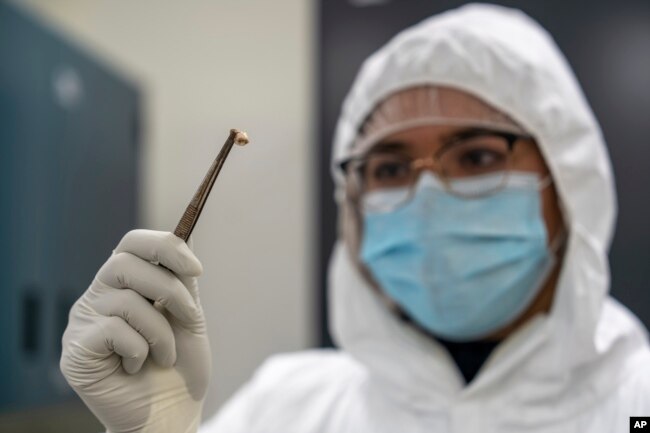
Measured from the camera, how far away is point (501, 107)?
109 cm

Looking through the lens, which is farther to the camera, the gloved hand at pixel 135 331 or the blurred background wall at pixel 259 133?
the blurred background wall at pixel 259 133

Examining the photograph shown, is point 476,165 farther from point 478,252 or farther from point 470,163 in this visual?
point 478,252

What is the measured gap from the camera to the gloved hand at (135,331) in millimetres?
611

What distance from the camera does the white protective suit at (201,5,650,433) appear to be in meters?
1.00

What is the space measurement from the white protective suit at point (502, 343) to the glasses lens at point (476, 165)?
6cm

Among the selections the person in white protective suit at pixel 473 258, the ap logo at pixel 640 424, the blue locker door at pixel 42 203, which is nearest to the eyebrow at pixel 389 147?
the person in white protective suit at pixel 473 258

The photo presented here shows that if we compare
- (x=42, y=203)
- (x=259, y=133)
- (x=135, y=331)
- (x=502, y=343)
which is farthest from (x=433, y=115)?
(x=42, y=203)

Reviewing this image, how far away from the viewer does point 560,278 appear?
106 cm

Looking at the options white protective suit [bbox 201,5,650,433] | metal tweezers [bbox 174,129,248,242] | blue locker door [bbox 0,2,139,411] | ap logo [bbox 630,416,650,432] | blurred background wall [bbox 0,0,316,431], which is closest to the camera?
metal tweezers [bbox 174,129,248,242]

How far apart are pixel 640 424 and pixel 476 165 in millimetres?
459

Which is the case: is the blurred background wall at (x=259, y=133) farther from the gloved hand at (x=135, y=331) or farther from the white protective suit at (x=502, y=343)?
the gloved hand at (x=135, y=331)

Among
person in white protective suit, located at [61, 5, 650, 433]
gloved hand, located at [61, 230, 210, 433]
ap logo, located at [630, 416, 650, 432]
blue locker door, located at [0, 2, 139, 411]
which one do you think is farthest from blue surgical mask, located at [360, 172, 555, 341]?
blue locker door, located at [0, 2, 139, 411]

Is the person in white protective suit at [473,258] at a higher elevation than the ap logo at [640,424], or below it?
higher

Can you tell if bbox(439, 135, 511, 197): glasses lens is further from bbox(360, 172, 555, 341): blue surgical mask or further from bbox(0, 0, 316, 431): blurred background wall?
bbox(0, 0, 316, 431): blurred background wall
